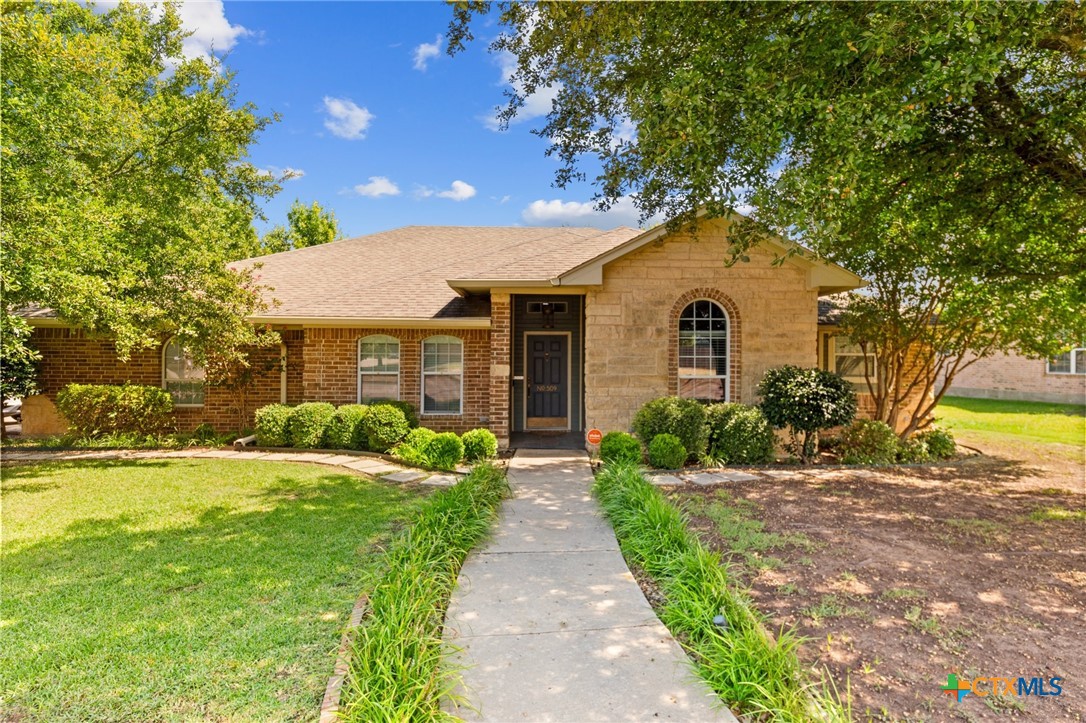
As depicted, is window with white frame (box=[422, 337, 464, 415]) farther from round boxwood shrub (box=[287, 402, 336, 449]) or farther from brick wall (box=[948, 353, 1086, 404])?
brick wall (box=[948, 353, 1086, 404])

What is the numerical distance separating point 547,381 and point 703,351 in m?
3.76

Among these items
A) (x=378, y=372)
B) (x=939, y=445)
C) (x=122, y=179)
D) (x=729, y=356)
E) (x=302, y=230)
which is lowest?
(x=939, y=445)

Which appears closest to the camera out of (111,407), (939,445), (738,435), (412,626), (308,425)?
(412,626)

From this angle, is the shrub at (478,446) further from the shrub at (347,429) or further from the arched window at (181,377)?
the arched window at (181,377)

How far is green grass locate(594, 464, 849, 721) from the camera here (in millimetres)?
2832

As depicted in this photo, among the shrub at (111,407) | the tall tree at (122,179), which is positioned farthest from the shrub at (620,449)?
the shrub at (111,407)

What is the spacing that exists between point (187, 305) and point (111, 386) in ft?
13.4

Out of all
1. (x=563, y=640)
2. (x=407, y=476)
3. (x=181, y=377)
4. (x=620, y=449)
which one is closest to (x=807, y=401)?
A: (x=620, y=449)

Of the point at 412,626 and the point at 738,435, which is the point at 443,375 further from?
the point at 412,626

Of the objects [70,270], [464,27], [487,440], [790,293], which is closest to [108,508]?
[70,270]

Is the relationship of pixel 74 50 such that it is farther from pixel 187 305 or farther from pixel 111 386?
pixel 111 386

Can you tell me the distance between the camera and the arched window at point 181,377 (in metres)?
12.1

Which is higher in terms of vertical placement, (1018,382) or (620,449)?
(1018,382)

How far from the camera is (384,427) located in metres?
9.92
